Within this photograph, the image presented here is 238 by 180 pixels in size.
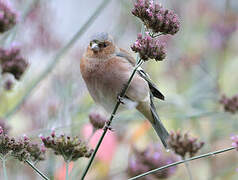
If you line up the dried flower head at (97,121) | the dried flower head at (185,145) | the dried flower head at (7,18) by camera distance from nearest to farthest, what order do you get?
the dried flower head at (185,145), the dried flower head at (97,121), the dried flower head at (7,18)

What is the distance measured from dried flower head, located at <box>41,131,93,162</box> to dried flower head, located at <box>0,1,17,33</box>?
41.9 inches

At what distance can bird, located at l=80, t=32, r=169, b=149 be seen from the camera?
2.56 meters

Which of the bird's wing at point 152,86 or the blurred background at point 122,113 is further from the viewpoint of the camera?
the blurred background at point 122,113

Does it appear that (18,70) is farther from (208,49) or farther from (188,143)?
(208,49)

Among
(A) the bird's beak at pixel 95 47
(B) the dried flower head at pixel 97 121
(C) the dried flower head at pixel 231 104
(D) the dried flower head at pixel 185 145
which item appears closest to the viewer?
(D) the dried flower head at pixel 185 145

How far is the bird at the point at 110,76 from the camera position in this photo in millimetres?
2561

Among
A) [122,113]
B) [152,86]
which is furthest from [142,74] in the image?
[122,113]

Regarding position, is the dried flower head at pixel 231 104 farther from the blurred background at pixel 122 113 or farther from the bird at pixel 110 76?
the bird at pixel 110 76

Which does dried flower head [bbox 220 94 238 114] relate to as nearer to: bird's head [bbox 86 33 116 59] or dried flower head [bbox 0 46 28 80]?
bird's head [bbox 86 33 116 59]

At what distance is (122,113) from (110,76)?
158 cm

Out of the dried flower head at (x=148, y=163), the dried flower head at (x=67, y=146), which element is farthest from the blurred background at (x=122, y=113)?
the dried flower head at (x=67, y=146)

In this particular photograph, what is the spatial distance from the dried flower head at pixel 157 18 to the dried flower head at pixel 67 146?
567 millimetres

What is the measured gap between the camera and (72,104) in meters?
3.63

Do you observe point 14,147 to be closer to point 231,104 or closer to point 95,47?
point 95,47
